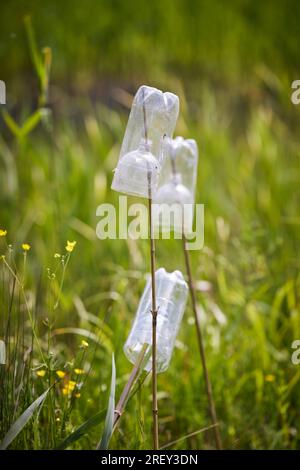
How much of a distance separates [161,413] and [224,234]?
0.64 m

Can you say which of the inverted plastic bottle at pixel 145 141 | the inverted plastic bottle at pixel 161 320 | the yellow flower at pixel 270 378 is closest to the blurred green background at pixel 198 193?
the yellow flower at pixel 270 378

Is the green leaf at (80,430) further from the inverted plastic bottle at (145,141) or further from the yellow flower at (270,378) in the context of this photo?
the yellow flower at (270,378)

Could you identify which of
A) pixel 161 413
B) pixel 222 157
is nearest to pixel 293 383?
pixel 161 413

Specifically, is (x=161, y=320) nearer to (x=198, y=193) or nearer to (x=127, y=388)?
(x=127, y=388)

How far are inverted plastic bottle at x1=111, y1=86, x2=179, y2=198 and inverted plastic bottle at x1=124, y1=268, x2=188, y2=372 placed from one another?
0.20 metres

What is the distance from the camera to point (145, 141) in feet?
3.28

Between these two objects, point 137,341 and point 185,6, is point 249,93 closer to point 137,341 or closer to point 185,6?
point 185,6

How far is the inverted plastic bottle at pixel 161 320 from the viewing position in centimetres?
107

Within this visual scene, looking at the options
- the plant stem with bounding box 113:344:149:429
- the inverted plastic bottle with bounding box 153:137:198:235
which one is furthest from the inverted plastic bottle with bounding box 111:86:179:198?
the plant stem with bounding box 113:344:149:429

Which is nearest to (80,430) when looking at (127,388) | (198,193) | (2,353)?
(127,388)

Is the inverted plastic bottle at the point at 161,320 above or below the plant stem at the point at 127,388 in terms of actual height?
above

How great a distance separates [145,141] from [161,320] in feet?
1.08

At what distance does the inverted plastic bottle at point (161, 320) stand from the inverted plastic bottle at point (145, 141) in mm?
200
